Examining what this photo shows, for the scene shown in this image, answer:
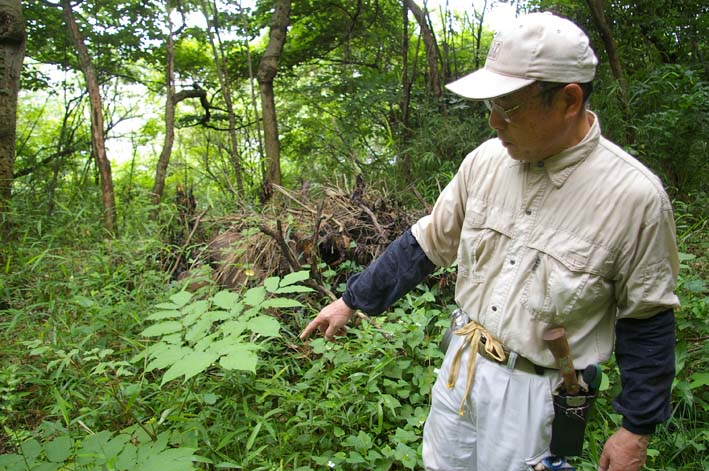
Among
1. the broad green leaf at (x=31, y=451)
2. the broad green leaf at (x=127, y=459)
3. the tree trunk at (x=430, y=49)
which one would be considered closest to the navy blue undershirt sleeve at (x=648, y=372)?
the broad green leaf at (x=127, y=459)

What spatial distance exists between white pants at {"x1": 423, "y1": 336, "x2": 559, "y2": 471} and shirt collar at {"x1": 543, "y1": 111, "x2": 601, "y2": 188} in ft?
1.89

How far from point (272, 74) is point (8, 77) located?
2449mm

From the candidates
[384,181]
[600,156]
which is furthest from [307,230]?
[600,156]

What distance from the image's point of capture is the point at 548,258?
1343 millimetres

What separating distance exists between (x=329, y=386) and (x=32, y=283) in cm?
245

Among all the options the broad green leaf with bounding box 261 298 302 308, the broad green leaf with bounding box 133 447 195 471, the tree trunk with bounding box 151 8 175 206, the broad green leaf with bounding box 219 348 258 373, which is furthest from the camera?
the tree trunk with bounding box 151 8 175 206

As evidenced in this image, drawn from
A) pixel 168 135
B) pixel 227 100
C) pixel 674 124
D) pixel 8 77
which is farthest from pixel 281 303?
pixel 227 100

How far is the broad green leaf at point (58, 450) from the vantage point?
164 centimetres

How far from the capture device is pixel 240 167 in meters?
5.90

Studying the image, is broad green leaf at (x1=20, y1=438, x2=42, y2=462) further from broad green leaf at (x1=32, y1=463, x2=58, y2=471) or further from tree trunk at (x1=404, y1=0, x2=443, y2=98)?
tree trunk at (x1=404, y1=0, x2=443, y2=98)

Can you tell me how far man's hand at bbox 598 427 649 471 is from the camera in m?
1.32

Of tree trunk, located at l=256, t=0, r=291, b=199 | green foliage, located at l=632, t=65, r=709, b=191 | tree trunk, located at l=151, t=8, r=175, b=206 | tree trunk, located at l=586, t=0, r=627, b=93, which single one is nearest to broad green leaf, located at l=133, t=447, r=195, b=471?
tree trunk, located at l=256, t=0, r=291, b=199

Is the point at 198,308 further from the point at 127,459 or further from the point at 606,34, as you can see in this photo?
the point at 606,34

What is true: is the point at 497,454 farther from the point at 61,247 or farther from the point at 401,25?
the point at 401,25
